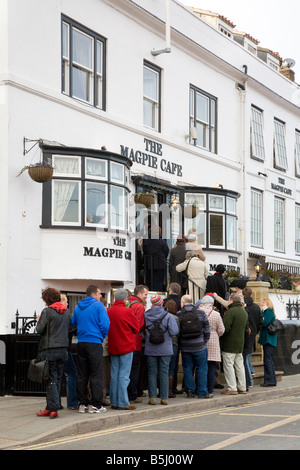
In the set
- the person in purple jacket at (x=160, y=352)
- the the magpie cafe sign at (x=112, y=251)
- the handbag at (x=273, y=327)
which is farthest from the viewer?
the the magpie cafe sign at (x=112, y=251)

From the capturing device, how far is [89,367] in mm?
11055

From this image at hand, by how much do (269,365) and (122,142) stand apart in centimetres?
701

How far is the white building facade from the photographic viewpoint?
15383 millimetres

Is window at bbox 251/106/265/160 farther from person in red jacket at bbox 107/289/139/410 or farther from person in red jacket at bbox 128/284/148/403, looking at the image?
person in red jacket at bbox 107/289/139/410

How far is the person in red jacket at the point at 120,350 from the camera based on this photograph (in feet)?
37.7

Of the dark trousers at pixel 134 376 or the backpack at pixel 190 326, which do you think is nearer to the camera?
the dark trousers at pixel 134 376

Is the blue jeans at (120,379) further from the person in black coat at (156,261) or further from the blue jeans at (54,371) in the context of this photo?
the person in black coat at (156,261)

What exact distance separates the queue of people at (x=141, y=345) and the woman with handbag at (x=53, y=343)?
0.05ft

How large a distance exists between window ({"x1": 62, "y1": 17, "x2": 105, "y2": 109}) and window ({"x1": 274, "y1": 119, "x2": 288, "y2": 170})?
36.0 ft

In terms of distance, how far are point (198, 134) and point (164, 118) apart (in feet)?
7.73

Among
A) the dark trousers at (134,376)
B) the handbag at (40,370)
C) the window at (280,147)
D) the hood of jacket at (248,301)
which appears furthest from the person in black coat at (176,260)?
the window at (280,147)

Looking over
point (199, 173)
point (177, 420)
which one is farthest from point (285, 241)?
point (177, 420)

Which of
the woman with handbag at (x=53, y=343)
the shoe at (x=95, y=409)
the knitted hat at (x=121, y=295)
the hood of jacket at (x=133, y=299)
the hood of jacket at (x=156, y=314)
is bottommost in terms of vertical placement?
the shoe at (x=95, y=409)

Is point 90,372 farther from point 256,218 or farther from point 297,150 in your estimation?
point 297,150
